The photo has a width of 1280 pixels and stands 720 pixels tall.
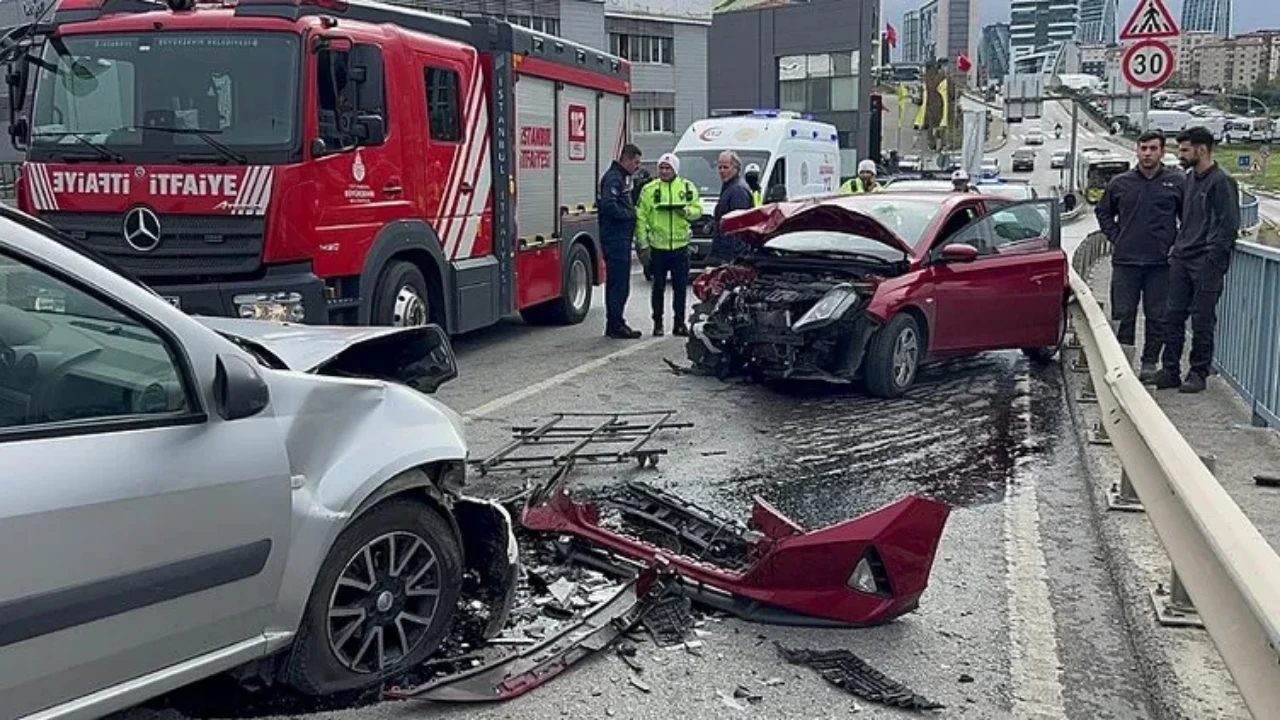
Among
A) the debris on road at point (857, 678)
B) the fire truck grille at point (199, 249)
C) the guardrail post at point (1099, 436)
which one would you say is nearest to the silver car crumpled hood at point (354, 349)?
the debris on road at point (857, 678)

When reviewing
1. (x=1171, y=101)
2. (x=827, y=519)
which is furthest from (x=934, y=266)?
(x=1171, y=101)

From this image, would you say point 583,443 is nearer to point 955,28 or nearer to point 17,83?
point 17,83

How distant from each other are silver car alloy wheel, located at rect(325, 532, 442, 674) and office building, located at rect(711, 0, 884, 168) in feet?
154

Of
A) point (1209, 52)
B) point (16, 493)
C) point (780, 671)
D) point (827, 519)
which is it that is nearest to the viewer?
point (16, 493)

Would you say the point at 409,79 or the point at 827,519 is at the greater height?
the point at 409,79

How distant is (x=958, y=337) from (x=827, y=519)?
393cm

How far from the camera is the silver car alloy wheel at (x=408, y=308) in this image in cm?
926

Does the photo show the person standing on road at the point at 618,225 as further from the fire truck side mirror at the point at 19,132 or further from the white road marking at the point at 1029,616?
the white road marking at the point at 1029,616

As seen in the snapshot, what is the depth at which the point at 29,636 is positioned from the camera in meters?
2.87

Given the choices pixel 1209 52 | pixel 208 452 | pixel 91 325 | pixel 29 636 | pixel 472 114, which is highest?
pixel 1209 52

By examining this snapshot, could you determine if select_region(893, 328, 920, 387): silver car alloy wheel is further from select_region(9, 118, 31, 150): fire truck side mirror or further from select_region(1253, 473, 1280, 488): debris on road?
select_region(9, 118, 31, 150): fire truck side mirror

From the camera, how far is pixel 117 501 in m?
3.03

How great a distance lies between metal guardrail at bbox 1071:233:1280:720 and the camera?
3.00 metres

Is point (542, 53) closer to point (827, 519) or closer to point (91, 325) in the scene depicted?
point (827, 519)
